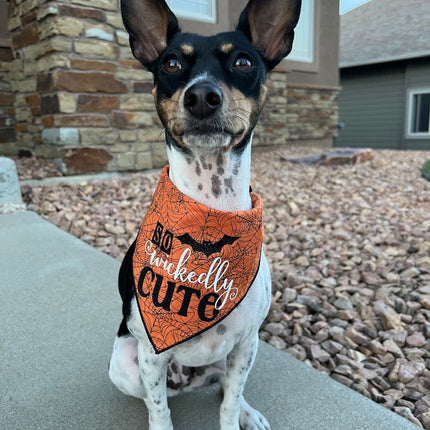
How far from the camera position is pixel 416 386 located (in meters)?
2.11

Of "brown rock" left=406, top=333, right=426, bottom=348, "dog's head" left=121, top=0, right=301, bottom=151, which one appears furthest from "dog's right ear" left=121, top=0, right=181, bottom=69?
"brown rock" left=406, top=333, right=426, bottom=348

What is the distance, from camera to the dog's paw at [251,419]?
1754mm

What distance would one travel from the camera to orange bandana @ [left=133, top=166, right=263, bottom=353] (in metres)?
1.54

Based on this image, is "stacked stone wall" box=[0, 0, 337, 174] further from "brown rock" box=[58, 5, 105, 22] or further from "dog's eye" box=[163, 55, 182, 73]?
"dog's eye" box=[163, 55, 182, 73]

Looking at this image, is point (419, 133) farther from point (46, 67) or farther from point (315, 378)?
point (315, 378)

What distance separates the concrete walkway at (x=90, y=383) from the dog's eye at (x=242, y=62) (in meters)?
1.48

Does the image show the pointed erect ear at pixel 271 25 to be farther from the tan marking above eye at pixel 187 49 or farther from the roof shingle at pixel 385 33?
the roof shingle at pixel 385 33

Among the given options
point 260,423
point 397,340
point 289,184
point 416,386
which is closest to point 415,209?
point 289,184

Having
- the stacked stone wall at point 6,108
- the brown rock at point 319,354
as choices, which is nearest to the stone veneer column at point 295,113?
the stacked stone wall at point 6,108

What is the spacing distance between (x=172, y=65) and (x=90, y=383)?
156 cm

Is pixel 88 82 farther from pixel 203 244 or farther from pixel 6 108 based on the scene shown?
pixel 203 244

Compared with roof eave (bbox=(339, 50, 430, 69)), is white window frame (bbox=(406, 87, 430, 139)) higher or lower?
lower

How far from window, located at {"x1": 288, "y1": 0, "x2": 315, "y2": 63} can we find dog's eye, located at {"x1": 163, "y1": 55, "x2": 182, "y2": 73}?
9.03m

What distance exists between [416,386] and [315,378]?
556 millimetres
